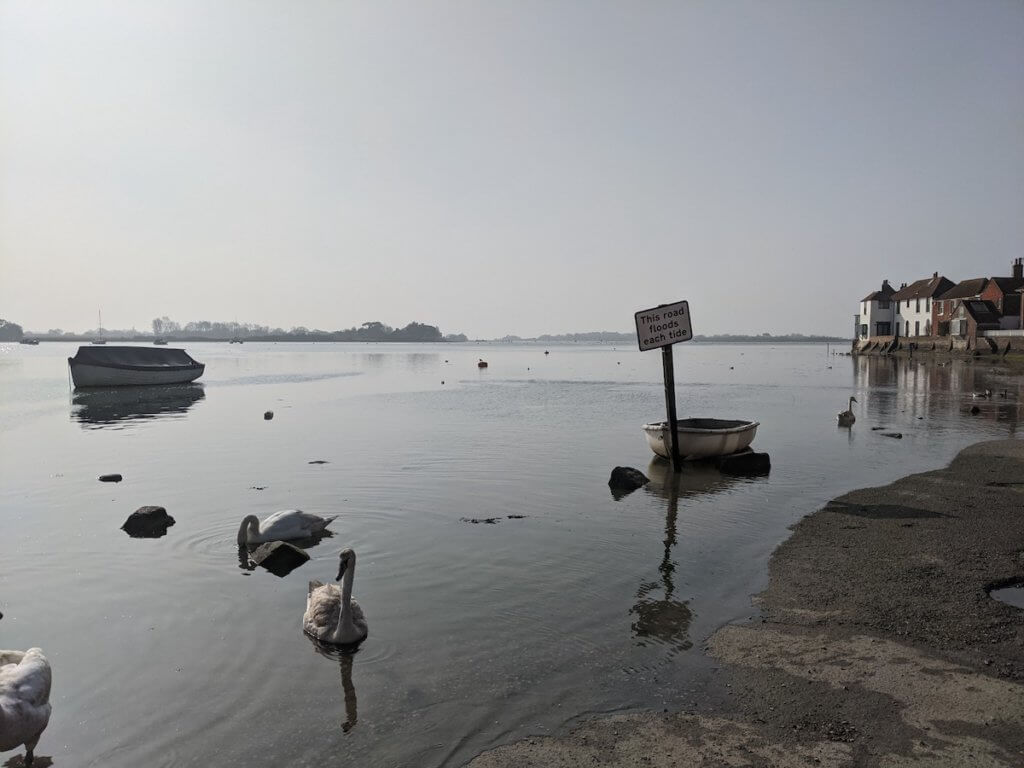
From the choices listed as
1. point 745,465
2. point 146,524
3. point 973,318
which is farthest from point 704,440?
point 973,318

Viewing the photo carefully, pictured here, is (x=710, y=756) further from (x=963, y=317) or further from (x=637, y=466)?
(x=963, y=317)

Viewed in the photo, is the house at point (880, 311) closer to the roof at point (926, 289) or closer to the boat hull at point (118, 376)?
the roof at point (926, 289)

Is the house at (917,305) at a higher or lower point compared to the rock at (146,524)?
higher

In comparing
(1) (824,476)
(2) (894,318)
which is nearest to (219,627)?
(1) (824,476)

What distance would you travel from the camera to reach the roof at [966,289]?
86.7m

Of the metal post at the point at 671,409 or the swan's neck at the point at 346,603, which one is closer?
the swan's neck at the point at 346,603

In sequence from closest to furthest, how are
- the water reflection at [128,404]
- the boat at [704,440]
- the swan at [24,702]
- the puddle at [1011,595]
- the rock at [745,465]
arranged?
the swan at [24,702] → the puddle at [1011,595] → the rock at [745,465] → the boat at [704,440] → the water reflection at [128,404]

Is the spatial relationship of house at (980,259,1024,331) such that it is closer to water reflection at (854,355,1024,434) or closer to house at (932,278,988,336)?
house at (932,278,988,336)

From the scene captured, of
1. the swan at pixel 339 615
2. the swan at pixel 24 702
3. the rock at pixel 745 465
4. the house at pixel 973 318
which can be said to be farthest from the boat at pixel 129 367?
the house at pixel 973 318

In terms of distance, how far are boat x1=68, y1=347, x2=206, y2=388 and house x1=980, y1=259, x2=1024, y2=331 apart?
84.4 meters

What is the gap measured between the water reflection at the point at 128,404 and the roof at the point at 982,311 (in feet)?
266

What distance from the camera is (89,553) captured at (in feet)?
39.3

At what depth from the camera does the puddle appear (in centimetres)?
855

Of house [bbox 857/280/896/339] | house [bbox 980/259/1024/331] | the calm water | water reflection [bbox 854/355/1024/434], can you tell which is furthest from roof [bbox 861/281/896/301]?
the calm water
